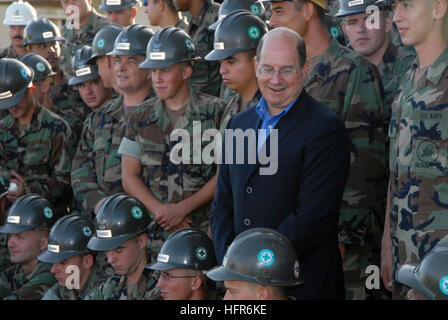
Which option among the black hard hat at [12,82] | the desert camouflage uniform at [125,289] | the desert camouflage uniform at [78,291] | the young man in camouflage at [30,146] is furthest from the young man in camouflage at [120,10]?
the desert camouflage uniform at [125,289]

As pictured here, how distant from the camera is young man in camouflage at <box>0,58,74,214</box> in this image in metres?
7.29

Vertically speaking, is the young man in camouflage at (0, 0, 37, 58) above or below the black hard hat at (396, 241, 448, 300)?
above

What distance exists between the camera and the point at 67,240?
6.41 m

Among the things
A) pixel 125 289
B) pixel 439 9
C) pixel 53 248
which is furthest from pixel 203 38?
pixel 439 9

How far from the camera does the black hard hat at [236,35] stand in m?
5.34

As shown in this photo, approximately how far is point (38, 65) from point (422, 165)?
17.5 ft

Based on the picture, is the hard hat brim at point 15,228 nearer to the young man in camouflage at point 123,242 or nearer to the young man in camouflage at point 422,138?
the young man in camouflage at point 123,242

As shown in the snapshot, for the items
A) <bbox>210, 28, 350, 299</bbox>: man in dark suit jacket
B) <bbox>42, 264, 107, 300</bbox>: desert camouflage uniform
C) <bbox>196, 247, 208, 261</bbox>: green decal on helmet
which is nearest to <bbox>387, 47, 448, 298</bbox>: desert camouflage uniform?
<bbox>210, 28, 350, 299</bbox>: man in dark suit jacket

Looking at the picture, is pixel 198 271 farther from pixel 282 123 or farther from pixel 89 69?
pixel 89 69

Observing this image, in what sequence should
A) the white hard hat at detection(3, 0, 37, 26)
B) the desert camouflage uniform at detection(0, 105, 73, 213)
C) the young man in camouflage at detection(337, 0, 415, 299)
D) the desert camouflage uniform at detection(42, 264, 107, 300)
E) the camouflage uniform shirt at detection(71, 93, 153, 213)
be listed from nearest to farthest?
the young man in camouflage at detection(337, 0, 415, 299) < the desert camouflage uniform at detection(42, 264, 107, 300) < the camouflage uniform shirt at detection(71, 93, 153, 213) < the desert camouflage uniform at detection(0, 105, 73, 213) < the white hard hat at detection(3, 0, 37, 26)

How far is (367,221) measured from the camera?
482 centimetres

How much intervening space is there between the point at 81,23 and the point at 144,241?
412cm

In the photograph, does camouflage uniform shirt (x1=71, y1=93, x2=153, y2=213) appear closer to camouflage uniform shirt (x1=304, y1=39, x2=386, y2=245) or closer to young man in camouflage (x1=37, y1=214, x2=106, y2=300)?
young man in camouflage (x1=37, y1=214, x2=106, y2=300)

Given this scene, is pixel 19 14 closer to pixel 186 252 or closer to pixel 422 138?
pixel 186 252
